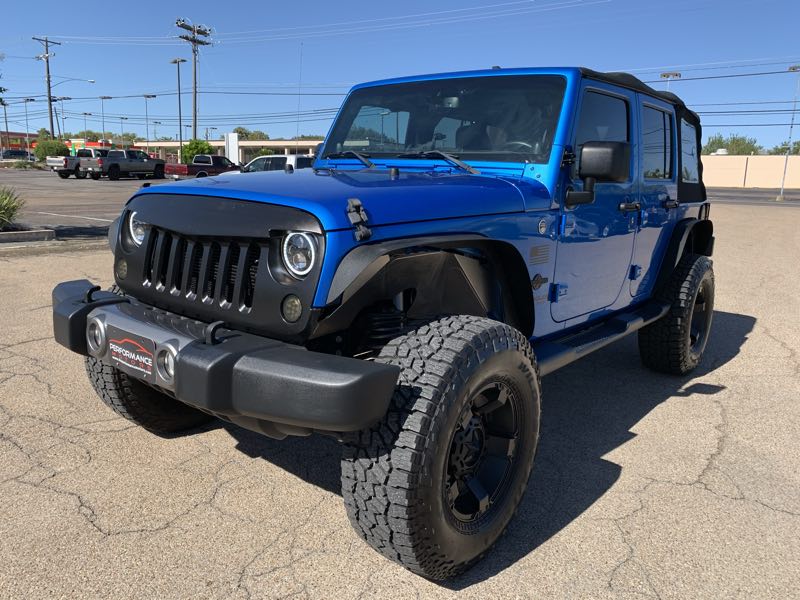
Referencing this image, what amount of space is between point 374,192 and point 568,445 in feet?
6.54

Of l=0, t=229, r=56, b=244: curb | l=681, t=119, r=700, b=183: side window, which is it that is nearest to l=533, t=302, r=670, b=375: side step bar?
l=681, t=119, r=700, b=183: side window

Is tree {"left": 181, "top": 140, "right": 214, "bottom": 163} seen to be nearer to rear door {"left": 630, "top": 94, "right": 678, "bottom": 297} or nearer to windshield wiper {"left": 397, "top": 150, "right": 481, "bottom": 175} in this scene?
rear door {"left": 630, "top": 94, "right": 678, "bottom": 297}

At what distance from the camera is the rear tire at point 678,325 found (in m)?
4.55

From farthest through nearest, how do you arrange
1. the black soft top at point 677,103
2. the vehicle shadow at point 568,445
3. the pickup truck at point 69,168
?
1. the pickup truck at point 69,168
2. the black soft top at point 677,103
3. the vehicle shadow at point 568,445

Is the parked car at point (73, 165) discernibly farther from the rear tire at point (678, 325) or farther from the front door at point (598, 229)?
the front door at point (598, 229)

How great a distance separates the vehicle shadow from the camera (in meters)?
2.73

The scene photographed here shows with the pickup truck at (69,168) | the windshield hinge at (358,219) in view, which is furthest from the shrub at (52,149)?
the windshield hinge at (358,219)

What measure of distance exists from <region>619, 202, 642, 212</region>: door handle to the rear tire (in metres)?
0.95

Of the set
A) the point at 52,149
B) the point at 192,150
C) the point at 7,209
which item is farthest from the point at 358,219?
the point at 52,149

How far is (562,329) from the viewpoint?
11.2 feet

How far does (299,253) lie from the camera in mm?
2168

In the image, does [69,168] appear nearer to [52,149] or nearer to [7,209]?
[7,209]

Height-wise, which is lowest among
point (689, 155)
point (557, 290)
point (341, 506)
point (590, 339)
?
point (341, 506)

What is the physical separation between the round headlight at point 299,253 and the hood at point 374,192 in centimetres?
9
